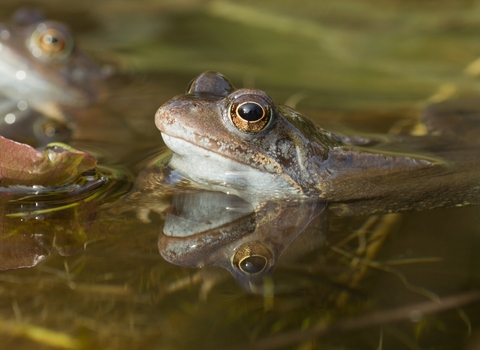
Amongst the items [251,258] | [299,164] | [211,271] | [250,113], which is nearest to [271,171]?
[299,164]

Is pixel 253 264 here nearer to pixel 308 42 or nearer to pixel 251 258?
pixel 251 258

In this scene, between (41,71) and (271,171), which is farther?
(41,71)

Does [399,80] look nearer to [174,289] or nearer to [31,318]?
[174,289]

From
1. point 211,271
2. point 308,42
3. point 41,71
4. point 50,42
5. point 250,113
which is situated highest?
point 308,42

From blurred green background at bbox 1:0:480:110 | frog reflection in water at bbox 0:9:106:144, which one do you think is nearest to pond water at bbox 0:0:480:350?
frog reflection in water at bbox 0:9:106:144

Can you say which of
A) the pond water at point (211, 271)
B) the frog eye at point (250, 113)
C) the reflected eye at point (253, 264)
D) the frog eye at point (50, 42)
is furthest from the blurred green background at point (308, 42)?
the reflected eye at point (253, 264)

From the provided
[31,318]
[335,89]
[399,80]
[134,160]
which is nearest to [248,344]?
[31,318]
